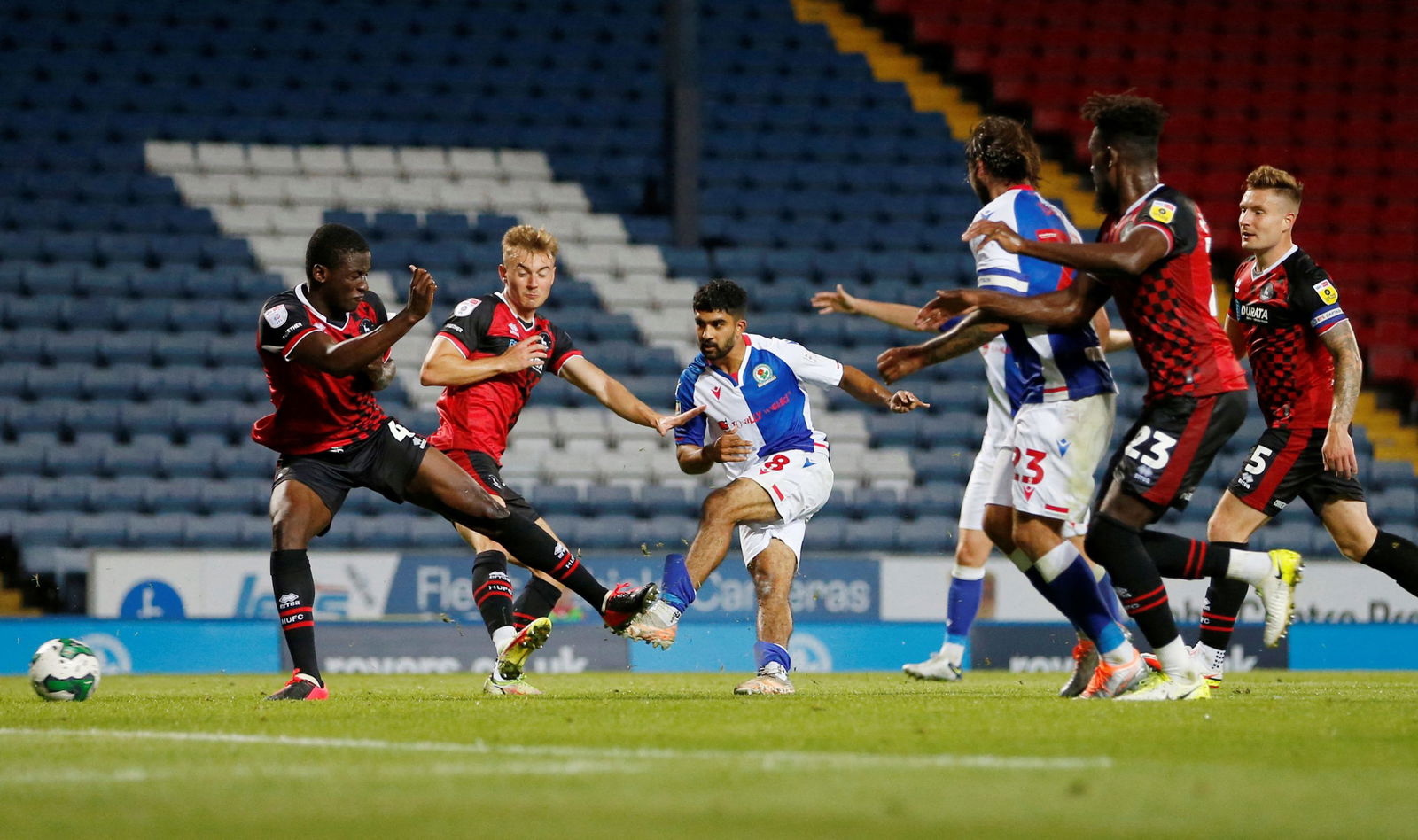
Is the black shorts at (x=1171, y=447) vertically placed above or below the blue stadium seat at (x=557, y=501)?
above

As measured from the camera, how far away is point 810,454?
793cm

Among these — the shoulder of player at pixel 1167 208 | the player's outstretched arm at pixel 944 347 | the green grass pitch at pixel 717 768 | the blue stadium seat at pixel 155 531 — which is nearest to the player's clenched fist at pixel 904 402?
the player's outstretched arm at pixel 944 347

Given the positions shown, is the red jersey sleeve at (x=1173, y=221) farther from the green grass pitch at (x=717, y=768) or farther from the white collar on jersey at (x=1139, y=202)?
the green grass pitch at (x=717, y=768)

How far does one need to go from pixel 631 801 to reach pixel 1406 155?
64.4 feet

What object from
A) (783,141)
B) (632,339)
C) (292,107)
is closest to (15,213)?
(292,107)

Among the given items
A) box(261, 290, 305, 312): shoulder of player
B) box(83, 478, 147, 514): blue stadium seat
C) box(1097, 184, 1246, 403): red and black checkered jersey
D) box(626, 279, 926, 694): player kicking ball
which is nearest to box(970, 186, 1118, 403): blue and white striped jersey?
box(1097, 184, 1246, 403): red and black checkered jersey

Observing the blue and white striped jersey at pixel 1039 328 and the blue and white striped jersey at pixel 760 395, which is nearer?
the blue and white striped jersey at pixel 1039 328

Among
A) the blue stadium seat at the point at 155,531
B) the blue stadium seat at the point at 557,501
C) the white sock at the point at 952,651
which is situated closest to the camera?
the white sock at the point at 952,651

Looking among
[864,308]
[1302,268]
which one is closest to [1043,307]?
[864,308]

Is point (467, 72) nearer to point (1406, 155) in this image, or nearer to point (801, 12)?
point (801, 12)

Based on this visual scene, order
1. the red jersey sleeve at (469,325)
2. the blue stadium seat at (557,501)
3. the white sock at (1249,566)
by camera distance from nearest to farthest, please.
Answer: the white sock at (1249,566) → the red jersey sleeve at (469,325) → the blue stadium seat at (557,501)

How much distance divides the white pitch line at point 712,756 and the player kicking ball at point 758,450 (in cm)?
255

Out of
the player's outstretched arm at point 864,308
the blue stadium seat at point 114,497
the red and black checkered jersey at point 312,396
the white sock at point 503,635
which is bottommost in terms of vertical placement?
the blue stadium seat at point 114,497

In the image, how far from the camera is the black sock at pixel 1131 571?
6148mm
